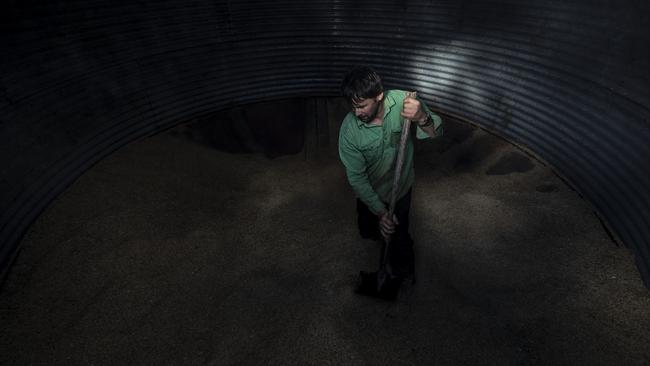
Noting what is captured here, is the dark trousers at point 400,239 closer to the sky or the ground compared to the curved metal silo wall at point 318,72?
closer to the ground

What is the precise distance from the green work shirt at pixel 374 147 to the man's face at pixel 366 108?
0.09 meters

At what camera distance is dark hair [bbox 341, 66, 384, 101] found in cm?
268

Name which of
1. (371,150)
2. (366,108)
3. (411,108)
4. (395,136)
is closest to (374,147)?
(371,150)

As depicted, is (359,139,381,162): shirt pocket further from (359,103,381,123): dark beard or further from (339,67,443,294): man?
(359,103,381,123): dark beard

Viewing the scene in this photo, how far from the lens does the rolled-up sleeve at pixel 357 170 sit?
3.05 metres

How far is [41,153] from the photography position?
4879mm

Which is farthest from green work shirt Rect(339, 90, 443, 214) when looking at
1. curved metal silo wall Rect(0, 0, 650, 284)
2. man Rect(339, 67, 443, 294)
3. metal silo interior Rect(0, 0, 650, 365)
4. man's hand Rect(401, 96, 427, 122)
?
curved metal silo wall Rect(0, 0, 650, 284)

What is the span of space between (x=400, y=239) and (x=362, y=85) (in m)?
1.74

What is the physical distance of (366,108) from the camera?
281 centimetres

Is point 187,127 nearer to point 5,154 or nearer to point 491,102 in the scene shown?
point 5,154

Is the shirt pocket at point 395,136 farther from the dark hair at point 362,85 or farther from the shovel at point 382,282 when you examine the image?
the shovel at point 382,282

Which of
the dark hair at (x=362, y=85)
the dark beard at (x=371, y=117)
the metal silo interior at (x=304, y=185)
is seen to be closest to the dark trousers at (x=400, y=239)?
the metal silo interior at (x=304, y=185)

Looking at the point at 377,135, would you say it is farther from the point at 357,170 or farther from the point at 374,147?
the point at 357,170

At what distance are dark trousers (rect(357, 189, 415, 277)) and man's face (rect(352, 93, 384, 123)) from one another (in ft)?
3.27
